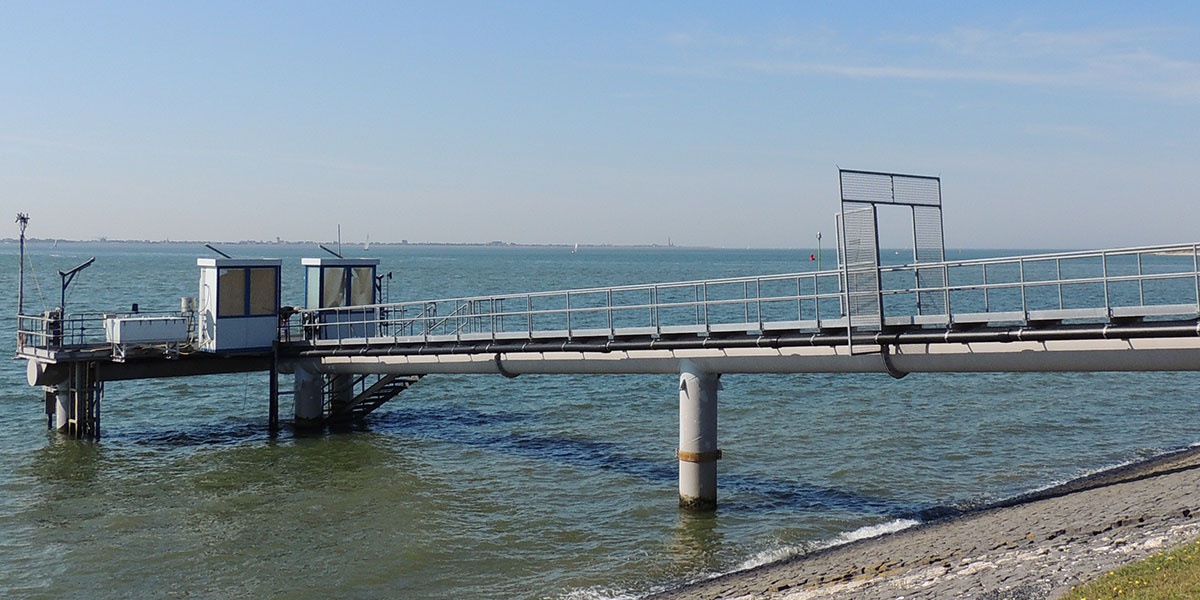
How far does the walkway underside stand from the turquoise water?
8.67ft

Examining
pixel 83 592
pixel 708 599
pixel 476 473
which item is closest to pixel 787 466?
pixel 476 473

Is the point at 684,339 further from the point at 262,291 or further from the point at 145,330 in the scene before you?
the point at 145,330

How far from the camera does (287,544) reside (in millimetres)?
17875

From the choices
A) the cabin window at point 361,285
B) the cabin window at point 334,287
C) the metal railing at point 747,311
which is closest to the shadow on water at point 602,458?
the metal railing at point 747,311

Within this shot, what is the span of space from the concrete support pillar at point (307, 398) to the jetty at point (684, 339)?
0.04 m

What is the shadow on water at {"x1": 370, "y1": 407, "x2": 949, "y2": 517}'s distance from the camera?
776 inches

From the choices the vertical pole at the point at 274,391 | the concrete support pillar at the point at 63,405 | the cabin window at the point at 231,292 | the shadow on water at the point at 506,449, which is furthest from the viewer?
the vertical pole at the point at 274,391

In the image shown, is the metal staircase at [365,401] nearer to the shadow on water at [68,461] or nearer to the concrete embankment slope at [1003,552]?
the shadow on water at [68,461]

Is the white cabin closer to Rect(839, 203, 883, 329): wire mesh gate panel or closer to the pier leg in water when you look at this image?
the pier leg in water

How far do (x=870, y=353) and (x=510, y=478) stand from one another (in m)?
9.04

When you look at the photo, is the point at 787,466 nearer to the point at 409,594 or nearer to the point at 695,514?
the point at 695,514

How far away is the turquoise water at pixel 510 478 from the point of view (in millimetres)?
16547

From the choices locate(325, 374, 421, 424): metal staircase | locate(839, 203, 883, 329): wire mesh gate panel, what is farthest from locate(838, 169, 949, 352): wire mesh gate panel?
locate(325, 374, 421, 424): metal staircase

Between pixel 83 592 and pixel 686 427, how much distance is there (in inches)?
399
